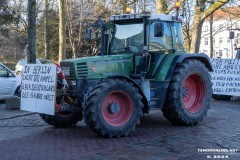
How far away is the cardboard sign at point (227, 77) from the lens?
14356 mm

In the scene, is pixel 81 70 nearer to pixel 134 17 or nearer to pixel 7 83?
pixel 134 17

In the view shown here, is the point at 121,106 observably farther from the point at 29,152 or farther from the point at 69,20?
the point at 69,20

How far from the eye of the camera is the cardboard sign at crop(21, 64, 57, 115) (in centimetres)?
831

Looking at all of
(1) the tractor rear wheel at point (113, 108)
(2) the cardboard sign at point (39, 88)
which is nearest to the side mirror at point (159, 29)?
(1) the tractor rear wheel at point (113, 108)

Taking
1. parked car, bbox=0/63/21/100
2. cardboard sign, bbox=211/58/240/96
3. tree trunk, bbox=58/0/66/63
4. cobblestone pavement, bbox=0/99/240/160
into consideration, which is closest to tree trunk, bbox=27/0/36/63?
parked car, bbox=0/63/21/100

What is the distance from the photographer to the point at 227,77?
14.5 meters

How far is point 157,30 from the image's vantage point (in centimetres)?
Result: 863

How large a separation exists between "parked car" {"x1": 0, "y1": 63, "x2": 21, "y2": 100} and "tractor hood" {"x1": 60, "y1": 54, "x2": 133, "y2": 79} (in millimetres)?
6379

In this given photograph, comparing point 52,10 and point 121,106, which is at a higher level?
point 52,10

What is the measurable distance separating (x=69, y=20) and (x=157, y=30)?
26647 millimetres

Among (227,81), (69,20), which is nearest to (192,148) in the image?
(227,81)

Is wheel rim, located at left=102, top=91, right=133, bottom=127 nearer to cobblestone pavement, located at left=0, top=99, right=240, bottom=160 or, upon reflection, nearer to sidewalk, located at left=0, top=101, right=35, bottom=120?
cobblestone pavement, located at left=0, top=99, right=240, bottom=160

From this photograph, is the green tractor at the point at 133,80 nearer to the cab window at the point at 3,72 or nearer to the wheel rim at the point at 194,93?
the wheel rim at the point at 194,93

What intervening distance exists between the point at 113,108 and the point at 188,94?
2.59 metres
